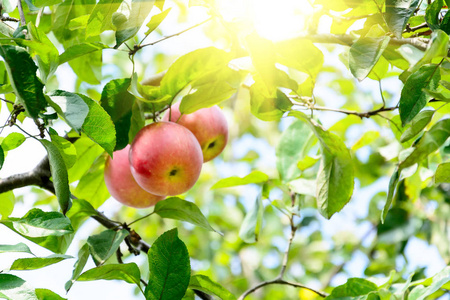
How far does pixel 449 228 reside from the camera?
6.66ft

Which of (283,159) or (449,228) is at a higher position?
(283,159)

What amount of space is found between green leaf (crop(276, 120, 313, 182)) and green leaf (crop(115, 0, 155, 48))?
690 mm

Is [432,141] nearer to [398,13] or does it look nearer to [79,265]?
[398,13]

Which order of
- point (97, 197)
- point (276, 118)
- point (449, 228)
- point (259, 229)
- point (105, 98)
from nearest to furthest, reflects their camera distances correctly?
point (105, 98) → point (276, 118) → point (97, 197) → point (259, 229) → point (449, 228)

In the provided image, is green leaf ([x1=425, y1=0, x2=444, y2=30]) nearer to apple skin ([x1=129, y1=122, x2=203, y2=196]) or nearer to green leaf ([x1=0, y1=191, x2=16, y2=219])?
apple skin ([x1=129, y1=122, x2=203, y2=196])

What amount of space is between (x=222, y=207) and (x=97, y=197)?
72.8 inches

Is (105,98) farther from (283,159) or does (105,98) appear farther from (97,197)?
(283,159)

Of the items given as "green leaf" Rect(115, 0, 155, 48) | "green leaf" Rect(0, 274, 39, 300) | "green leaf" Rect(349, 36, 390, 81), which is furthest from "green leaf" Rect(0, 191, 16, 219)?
"green leaf" Rect(349, 36, 390, 81)

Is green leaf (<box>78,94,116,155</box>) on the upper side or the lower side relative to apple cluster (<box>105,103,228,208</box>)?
upper

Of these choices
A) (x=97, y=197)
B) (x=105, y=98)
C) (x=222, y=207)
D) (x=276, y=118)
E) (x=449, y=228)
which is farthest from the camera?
(x=222, y=207)

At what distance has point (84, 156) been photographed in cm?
112

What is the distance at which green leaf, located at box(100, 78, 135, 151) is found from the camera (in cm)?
90

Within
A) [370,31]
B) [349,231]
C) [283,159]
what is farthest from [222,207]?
[370,31]

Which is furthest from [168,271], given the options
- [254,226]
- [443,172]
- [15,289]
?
[254,226]
